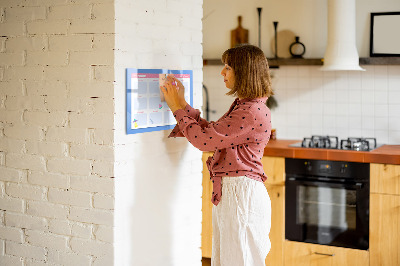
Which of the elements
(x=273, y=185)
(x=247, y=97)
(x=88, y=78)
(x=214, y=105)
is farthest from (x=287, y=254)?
(x=88, y=78)

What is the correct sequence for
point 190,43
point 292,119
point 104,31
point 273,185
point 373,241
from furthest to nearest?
point 292,119 < point 273,185 < point 373,241 < point 190,43 < point 104,31

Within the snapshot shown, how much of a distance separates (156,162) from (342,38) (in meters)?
2.16

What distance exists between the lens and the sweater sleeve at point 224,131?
2.60 m

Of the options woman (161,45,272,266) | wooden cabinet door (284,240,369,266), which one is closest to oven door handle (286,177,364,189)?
wooden cabinet door (284,240,369,266)

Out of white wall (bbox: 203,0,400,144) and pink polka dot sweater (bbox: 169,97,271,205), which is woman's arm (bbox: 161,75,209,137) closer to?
pink polka dot sweater (bbox: 169,97,271,205)

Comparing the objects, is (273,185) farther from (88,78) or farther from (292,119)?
(88,78)

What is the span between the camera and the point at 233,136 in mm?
2604

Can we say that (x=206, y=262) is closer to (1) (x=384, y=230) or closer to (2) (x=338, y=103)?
(1) (x=384, y=230)

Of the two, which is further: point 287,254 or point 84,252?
point 287,254

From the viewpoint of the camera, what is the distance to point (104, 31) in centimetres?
251

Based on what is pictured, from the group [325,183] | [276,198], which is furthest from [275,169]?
[325,183]

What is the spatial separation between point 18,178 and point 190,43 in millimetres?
1086

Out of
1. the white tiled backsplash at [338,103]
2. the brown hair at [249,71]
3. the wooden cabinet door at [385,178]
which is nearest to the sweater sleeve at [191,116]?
the brown hair at [249,71]

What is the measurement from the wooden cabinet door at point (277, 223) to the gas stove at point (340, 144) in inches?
14.8
